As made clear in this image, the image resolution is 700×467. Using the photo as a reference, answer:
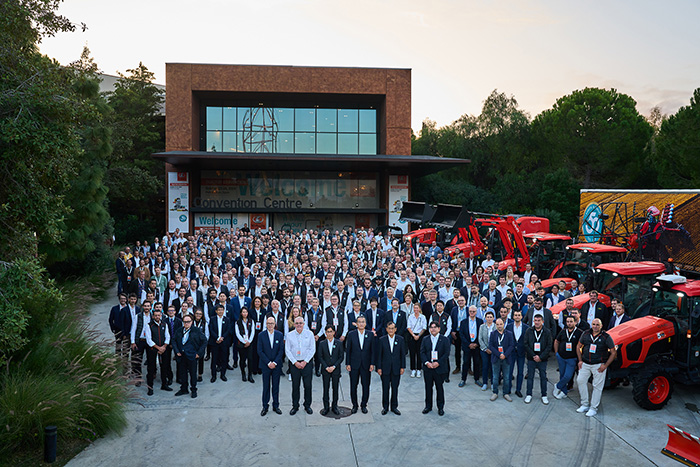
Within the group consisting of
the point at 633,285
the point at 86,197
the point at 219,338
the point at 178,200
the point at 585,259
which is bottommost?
the point at 219,338

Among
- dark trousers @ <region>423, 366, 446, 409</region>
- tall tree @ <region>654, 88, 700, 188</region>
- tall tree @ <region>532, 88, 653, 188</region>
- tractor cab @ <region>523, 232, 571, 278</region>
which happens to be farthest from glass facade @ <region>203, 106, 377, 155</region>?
dark trousers @ <region>423, 366, 446, 409</region>

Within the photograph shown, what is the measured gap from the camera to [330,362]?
8836 mm

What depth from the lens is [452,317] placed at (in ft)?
36.8

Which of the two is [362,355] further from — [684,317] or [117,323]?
[684,317]

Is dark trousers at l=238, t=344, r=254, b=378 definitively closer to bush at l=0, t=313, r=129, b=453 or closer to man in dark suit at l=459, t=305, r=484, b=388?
bush at l=0, t=313, r=129, b=453

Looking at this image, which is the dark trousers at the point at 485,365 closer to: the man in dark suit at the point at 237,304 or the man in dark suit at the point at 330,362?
the man in dark suit at the point at 330,362

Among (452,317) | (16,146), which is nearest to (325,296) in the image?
(452,317)

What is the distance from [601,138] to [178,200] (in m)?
31.5

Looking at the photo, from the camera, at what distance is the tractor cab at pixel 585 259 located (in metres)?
14.1

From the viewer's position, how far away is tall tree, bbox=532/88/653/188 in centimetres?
3994

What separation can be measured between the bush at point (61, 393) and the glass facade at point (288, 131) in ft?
89.5

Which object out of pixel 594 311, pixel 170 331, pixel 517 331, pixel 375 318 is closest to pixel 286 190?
pixel 375 318

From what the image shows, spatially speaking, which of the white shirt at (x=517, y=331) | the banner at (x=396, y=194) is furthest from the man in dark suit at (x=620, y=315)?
the banner at (x=396, y=194)

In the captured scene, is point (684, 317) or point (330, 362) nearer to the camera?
point (330, 362)
